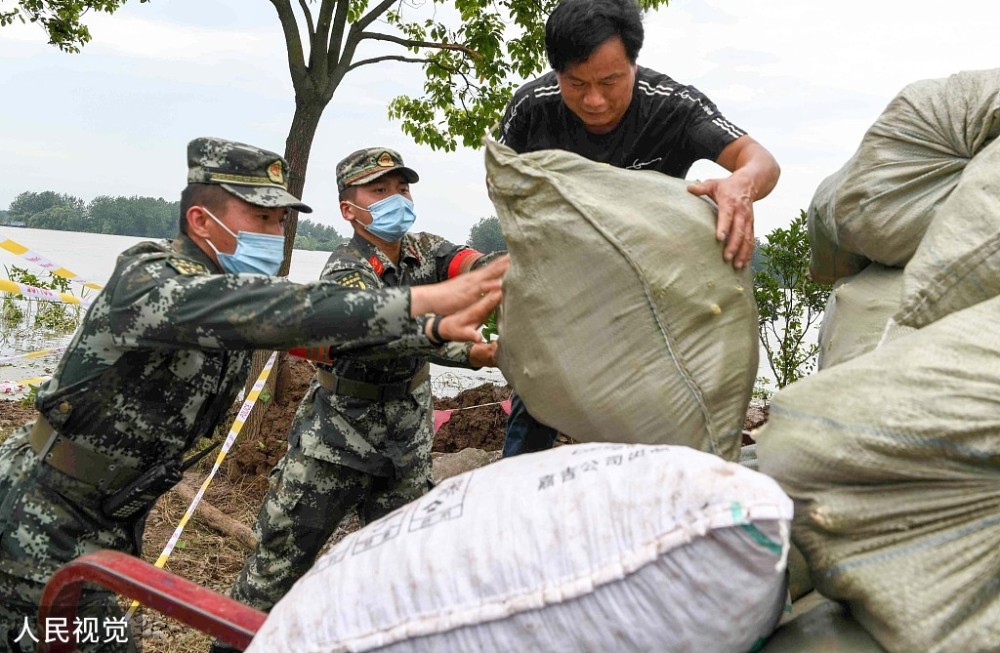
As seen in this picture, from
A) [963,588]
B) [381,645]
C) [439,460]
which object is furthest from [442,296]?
[439,460]

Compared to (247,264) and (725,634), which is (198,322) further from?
(725,634)

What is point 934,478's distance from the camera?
1.12 meters

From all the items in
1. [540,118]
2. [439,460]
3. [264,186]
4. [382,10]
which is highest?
[382,10]

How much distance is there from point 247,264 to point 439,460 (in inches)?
104

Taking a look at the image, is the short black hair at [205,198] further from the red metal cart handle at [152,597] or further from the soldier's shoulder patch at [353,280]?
the red metal cart handle at [152,597]

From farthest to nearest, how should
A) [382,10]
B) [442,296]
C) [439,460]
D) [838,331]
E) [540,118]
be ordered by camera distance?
[382,10]
[439,460]
[540,118]
[838,331]
[442,296]

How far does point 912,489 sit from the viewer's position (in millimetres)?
1135

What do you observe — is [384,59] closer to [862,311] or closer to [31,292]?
[31,292]

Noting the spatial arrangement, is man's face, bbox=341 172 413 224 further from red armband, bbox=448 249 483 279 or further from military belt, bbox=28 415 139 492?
military belt, bbox=28 415 139 492

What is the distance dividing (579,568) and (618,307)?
1.88 feet

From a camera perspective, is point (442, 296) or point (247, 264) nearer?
point (442, 296)

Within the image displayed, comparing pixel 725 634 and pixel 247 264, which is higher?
pixel 247 264

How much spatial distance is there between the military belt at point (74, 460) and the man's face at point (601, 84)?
1.36 m

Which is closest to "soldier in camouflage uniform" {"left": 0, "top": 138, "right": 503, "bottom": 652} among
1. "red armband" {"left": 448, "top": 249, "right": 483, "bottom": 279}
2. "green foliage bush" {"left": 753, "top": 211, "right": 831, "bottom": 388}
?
"red armband" {"left": 448, "top": 249, "right": 483, "bottom": 279}
